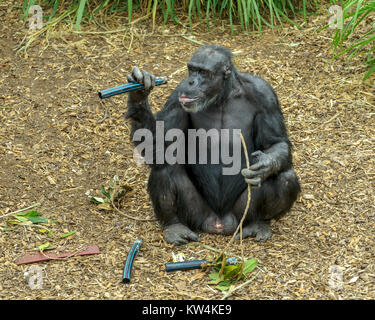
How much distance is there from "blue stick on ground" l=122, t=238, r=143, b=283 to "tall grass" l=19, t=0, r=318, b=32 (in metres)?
3.33

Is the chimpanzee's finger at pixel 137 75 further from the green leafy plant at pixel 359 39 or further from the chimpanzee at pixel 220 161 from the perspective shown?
the green leafy plant at pixel 359 39

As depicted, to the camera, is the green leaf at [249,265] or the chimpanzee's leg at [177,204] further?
the chimpanzee's leg at [177,204]

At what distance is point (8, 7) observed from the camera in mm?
8070

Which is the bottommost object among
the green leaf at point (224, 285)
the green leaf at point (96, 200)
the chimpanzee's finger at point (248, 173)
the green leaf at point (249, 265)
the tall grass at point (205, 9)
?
the green leaf at point (224, 285)

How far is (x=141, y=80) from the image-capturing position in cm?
486

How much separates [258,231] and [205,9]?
3625 mm

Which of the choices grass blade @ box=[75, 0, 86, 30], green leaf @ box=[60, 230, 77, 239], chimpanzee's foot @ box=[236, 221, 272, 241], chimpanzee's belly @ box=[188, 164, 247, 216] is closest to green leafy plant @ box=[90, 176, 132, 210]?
green leaf @ box=[60, 230, 77, 239]

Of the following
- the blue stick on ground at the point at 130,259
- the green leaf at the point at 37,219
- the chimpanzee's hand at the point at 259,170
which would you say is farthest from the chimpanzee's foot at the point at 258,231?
the green leaf at the point at 37,219

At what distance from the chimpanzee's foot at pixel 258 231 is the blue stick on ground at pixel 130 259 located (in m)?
0.76

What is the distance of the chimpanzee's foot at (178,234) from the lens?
516 centimetres

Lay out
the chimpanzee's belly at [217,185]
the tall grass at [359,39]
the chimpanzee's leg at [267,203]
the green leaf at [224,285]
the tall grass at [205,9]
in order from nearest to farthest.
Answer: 1. the green leaf at [224,285]
2. the chimpanzee's leg at [267,203]
3. the chimpanzee's belly at [217,185]
4. the tall grass at [359,39]
5. the tall grass at [205,9]

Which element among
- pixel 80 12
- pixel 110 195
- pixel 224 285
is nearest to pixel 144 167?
pixel 110 195

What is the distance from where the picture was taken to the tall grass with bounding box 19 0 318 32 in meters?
7.61

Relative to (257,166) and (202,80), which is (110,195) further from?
(257,166)
